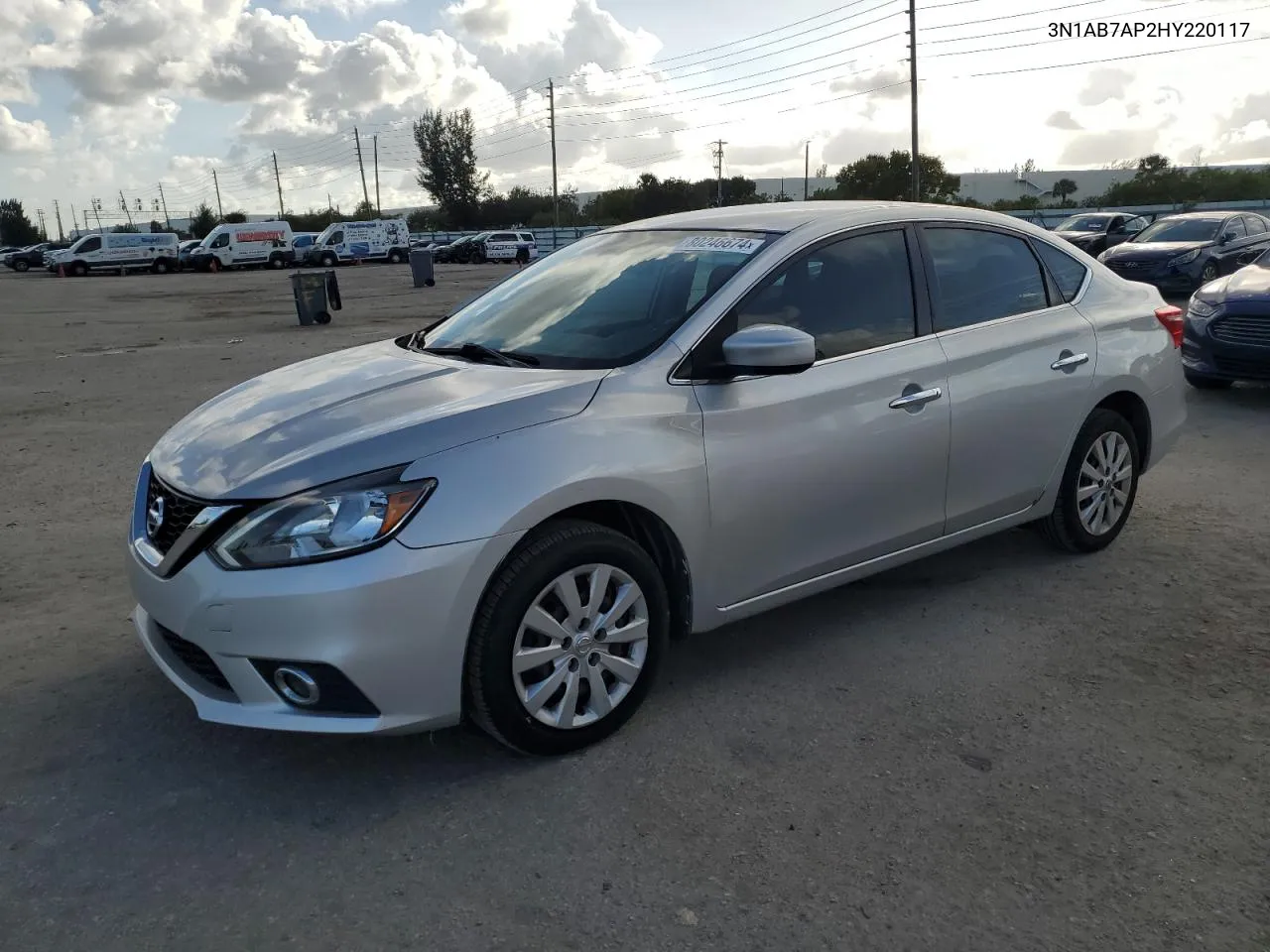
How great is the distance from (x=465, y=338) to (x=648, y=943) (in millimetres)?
2485

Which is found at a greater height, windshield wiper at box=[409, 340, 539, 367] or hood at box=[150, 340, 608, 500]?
windshield wiper at box=[409, 340, 539, 367]

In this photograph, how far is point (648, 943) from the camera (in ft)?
7.83

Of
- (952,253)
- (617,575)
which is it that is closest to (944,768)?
(617,575)

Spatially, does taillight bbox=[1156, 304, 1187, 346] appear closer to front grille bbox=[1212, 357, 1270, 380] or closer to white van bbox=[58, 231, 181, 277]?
front grille bbox=[1212, 357, 1270, 380]

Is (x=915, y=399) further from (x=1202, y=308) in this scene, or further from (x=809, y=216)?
(x=1202, y=308)

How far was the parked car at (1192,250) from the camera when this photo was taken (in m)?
17.6

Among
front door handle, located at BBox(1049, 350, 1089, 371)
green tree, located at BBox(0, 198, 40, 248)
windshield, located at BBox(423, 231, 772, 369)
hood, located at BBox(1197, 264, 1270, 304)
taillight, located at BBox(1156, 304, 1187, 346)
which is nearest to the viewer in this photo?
windshield, located at BBox(423, 231, 772, 369)

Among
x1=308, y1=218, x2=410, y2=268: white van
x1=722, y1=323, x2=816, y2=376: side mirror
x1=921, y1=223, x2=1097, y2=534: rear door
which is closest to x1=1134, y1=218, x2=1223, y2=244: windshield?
x1=921, y1=223, x2=1097, y2=534: rear door

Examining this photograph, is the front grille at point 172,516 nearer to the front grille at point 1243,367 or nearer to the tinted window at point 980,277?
the tinted window at point 980,277

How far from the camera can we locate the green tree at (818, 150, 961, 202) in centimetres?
6212

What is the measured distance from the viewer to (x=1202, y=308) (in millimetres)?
8906

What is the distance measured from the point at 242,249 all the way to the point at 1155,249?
41.1 metres

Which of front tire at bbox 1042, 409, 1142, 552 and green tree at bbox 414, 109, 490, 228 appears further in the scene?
green tree at bbox 414, 109, 490, 228

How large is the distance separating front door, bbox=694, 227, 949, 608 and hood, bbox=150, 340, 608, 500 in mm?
568
